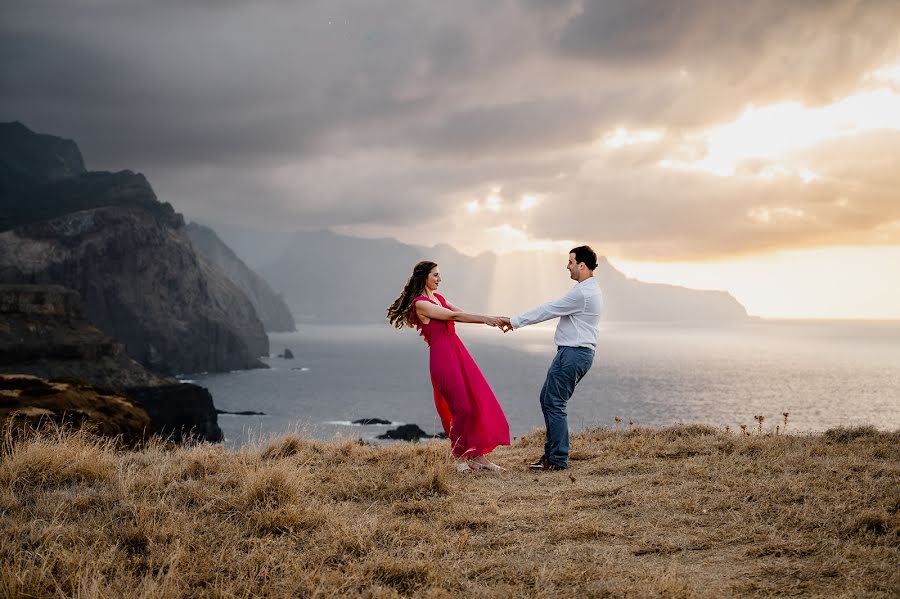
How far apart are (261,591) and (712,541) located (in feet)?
11.2

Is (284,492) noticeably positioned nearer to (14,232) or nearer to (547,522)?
(547,522)

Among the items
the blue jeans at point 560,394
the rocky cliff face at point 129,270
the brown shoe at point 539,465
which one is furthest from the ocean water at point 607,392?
the blue jeans at point 560,394

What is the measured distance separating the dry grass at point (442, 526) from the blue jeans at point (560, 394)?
332 millimetres

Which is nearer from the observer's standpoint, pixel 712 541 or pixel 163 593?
pixel 163 593

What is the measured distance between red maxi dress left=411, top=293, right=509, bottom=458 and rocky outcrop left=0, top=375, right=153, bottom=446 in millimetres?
5382

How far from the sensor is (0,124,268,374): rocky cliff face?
124562 millimetres

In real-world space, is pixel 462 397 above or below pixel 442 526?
above

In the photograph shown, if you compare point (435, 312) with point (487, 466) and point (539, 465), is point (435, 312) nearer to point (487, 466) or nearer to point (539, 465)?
point (487, 466)

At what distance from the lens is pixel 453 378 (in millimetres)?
7703

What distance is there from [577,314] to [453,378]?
1857 millimetres

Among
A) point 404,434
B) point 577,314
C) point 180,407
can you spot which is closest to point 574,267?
point 577,314

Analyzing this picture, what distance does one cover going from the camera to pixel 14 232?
413ft

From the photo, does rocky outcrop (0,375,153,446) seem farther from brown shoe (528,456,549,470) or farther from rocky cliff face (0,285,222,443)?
rocky cliff face (0,285,222,443)

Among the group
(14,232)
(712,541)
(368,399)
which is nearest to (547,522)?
(712,541)
